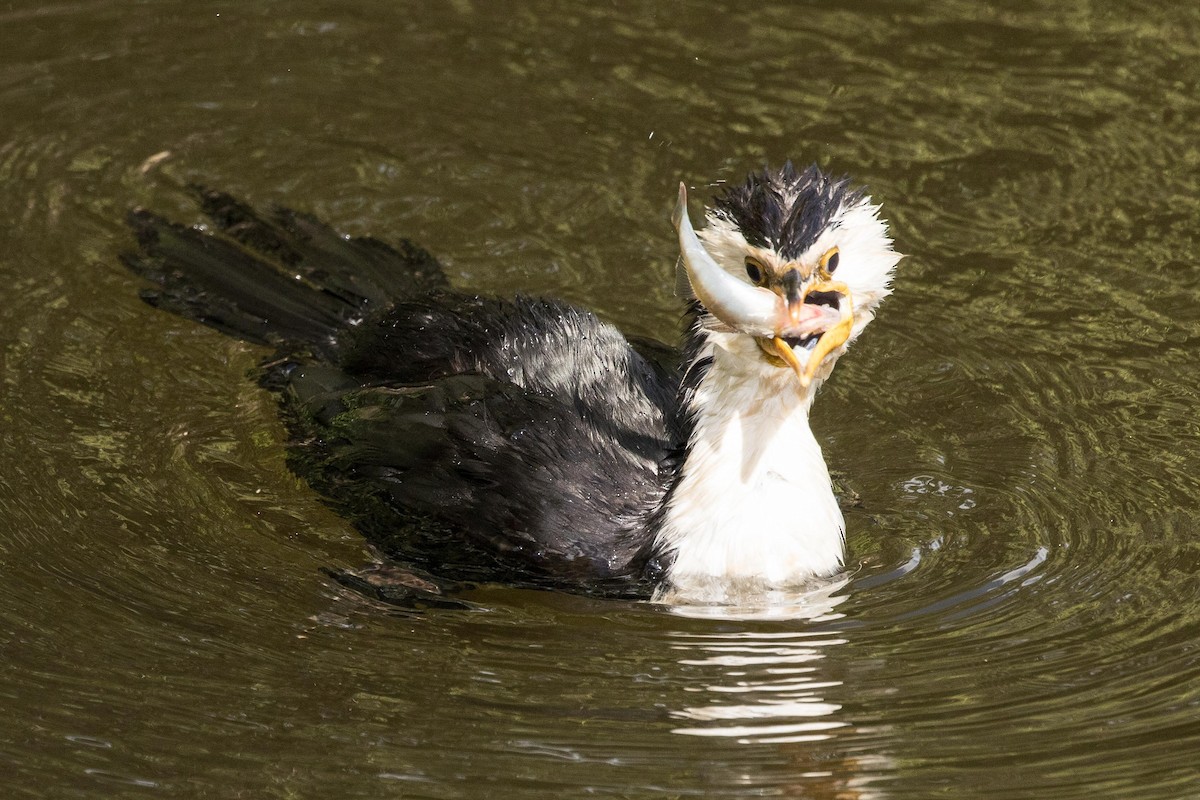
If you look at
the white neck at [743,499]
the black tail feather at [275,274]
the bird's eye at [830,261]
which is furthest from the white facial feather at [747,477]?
the black tail feather at [275,274]

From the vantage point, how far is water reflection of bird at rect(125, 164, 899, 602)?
204 inches

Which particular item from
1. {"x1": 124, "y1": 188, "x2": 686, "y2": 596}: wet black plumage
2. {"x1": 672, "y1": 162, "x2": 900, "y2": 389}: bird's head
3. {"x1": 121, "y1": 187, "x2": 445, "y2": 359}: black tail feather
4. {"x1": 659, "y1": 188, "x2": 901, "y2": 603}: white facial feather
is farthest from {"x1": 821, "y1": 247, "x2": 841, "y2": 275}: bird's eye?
{"x1": 121, "y1": 187, "x2": 445, "y2": 359}: black tail feather

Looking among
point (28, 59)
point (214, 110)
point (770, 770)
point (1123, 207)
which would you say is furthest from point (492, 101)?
point (770, 770)

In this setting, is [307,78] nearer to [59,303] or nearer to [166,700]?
[59,303]

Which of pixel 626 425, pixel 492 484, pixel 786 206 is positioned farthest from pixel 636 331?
pixel 786 206

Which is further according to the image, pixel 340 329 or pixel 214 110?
pixel 214 110

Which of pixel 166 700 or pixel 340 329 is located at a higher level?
pixel 340 329

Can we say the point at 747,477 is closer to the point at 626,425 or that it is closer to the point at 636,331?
the point at 626,425

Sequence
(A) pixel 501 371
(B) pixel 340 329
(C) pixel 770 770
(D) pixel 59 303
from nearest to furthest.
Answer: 1. (C) pixel 770 770
2. (A) pixel 501 371
3. (B) pixel 340 329
4. (D) pixel 59 303

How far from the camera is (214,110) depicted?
28.5 ft

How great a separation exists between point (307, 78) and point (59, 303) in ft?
7.72

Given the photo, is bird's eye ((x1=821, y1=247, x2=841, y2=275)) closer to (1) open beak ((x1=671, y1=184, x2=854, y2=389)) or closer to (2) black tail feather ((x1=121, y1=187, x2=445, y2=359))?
(1) open beak ((x1=671, y1=184, x2=854, y2=389))

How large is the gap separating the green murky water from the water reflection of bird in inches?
7.9

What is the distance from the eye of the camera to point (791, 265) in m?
5.09
